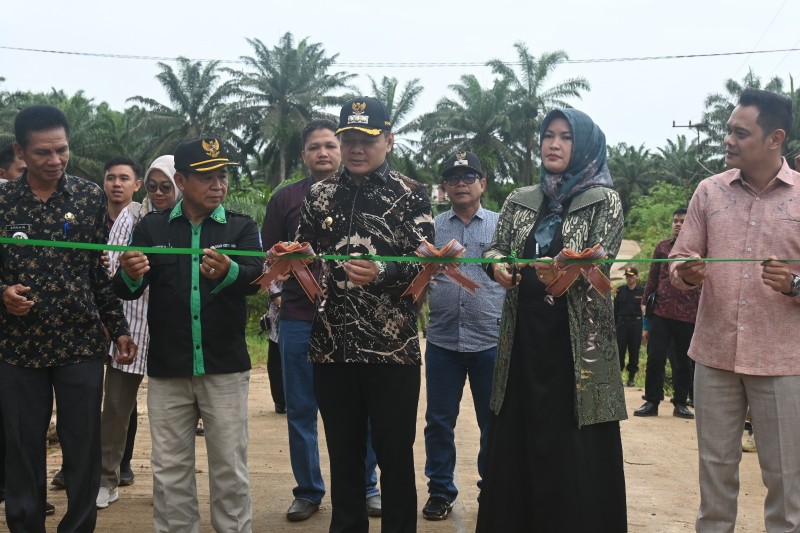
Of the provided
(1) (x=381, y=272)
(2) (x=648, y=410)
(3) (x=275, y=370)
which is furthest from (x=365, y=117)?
(2) (x=648, y=410)

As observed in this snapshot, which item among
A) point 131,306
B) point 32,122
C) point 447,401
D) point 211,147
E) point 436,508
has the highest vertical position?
point 32,122

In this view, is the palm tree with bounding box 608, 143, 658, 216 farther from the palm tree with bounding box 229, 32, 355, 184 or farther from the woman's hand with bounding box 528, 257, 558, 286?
the woman's hand with bounding box 528, 257, 558, 286

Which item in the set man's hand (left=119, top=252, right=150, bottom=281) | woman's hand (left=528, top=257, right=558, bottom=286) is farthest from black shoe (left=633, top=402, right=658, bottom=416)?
man's hand (left=119, top=252, right=150, bottom=281)

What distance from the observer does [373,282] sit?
13.9 ft

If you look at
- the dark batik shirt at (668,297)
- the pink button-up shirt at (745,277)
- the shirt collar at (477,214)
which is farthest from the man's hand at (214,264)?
the dark batik shirt at (668,297)

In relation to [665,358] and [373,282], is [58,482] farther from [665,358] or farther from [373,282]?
[665,358]

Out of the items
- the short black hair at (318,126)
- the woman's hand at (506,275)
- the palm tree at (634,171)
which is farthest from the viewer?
→ the palm tree at (634,171)

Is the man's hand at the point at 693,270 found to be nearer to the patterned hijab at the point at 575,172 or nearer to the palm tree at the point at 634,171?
the patterned hijab at the point at 575,172

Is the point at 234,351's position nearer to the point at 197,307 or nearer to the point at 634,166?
the point at 197,307

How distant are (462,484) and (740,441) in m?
2.65

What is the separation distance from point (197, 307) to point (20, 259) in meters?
0.89

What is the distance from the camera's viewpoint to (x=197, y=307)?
448 centimetres

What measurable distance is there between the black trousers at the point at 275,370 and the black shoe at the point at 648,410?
13.7 feet

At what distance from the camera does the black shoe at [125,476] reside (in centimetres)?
621
